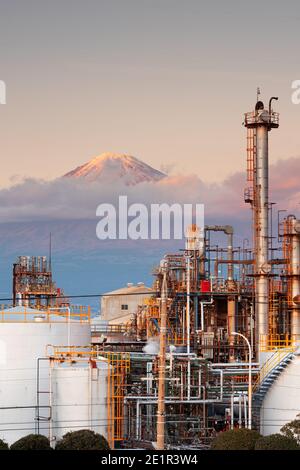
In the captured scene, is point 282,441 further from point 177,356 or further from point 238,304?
point 238,304

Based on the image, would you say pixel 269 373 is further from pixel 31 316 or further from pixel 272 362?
pixel 31 316

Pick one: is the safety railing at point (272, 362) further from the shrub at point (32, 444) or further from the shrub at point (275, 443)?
the shrub at point (32, 444)

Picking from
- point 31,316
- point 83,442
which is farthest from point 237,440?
point 31,316

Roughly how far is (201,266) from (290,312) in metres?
4.99

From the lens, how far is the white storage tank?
39.9 metres

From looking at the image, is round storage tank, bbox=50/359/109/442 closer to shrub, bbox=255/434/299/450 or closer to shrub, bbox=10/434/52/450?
shrub, bbox=10/434/52/450

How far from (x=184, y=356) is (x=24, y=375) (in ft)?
26.4

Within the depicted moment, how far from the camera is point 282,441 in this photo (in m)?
34.9

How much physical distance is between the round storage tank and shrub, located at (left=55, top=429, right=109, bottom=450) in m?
2.71

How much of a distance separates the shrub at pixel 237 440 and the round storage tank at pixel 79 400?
4.36 m

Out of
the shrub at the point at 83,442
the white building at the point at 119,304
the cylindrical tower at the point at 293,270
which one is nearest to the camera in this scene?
the shrub at the point at 83,442

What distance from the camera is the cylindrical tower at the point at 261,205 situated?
53125 millimetres

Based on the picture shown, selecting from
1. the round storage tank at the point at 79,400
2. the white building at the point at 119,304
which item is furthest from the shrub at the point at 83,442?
the white building at the point at 119,304

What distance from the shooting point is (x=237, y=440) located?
36.3 metres
